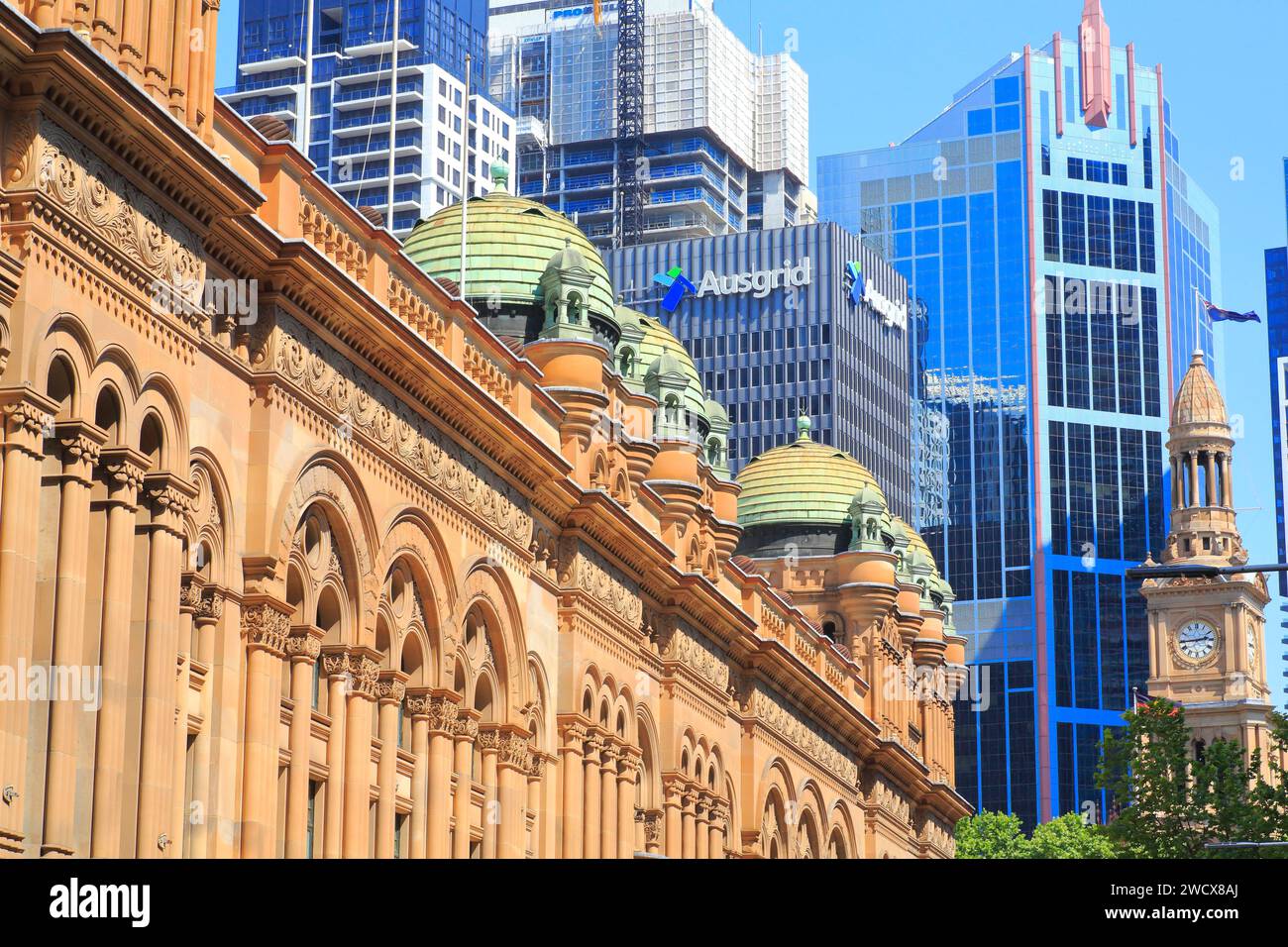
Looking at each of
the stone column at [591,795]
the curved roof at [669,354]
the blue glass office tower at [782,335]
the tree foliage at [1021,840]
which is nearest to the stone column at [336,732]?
the stone column at [591,795]

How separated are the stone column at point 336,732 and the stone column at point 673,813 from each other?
20.7 m

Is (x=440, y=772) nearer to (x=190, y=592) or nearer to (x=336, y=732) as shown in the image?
(x=336, y=732)

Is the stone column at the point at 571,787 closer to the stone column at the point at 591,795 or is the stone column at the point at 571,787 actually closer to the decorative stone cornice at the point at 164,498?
the stone column at the point at 591,795

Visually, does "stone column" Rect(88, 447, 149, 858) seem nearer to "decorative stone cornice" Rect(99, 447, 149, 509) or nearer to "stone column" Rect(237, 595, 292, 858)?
"decorative stone cornice" Rect(99, 447, 149, 509)

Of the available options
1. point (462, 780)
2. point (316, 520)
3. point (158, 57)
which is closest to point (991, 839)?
point (462, 780)

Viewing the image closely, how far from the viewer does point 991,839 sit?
131 metres

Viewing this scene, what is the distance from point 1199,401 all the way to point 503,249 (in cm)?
11606

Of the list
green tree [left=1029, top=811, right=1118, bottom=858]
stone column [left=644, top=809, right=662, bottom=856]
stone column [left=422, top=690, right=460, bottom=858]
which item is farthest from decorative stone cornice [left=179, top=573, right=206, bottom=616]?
green tree [left=1029, top=811, right=1118, bottom=858]

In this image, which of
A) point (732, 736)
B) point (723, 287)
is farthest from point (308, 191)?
point (723, 287)

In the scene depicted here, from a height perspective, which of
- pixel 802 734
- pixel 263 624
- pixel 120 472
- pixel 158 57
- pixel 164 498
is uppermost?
pixel 158 57

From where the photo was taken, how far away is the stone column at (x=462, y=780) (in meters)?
50.4

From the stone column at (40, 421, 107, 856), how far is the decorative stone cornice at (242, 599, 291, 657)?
19.5 feet

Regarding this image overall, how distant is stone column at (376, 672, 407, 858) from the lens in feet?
153
